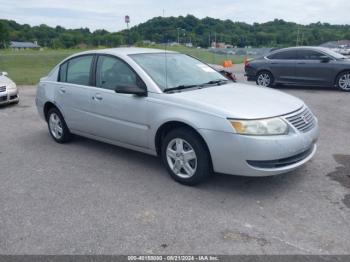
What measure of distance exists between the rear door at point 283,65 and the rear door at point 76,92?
866 cm

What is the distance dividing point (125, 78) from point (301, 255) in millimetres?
3171

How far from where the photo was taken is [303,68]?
12734mm

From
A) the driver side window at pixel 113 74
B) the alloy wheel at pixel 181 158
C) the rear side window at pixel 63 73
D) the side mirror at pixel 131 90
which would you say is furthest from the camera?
the rear side window at pixel 63 73

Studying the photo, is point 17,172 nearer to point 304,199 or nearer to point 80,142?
point 80,142

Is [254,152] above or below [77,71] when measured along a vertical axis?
below

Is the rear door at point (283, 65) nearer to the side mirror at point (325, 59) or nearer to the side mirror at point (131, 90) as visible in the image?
the side mirror at point (325, 59)

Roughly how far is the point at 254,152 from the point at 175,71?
1.81 m

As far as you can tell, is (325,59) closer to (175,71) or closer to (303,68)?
(303,68)

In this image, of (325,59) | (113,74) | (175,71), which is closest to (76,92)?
(113,74)

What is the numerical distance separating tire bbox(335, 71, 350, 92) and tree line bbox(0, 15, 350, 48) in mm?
3728

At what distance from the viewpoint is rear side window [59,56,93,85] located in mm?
5875

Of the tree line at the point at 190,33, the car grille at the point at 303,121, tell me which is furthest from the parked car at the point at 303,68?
the car grille at the point at 303,121

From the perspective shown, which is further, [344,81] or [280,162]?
[344,81]

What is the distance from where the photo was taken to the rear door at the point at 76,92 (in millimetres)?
5805
